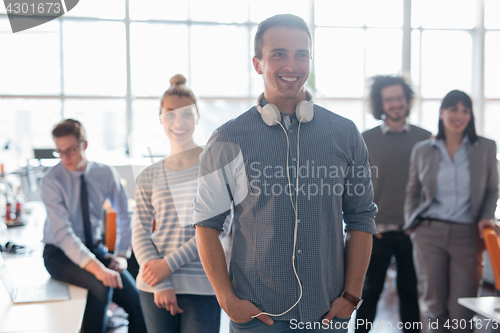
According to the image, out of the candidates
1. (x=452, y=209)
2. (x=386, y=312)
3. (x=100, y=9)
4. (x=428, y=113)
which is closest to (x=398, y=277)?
(x=452, y=209)

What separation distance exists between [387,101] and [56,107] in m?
6.50

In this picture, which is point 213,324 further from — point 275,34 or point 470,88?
point 470,88

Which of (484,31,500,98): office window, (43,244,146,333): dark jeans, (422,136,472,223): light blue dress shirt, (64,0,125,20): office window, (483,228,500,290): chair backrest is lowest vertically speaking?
(43,244,146,333): dark jeans

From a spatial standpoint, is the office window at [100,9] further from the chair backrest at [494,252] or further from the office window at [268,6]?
the chair backrest at [494,252]

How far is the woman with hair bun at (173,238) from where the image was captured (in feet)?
5.13

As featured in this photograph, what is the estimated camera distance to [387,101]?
262 centimetres

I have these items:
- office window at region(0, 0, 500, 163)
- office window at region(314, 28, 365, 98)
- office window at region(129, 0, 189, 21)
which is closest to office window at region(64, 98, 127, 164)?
office window at region(0, 0, 500, 163)

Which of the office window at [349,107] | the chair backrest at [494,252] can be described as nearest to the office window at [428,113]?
the office window at [349,107]

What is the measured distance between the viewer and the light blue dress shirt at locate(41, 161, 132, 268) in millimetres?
2195

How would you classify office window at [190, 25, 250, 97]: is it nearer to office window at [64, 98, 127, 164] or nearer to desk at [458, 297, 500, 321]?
office window at [64, 98, 127, 164]

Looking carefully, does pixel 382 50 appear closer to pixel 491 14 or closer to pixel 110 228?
pixel 491 14

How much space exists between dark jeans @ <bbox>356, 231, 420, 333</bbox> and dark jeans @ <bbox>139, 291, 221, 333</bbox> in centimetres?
119

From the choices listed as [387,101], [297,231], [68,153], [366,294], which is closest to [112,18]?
[68,153]

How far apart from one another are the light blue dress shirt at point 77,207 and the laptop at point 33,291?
166 millimetres
